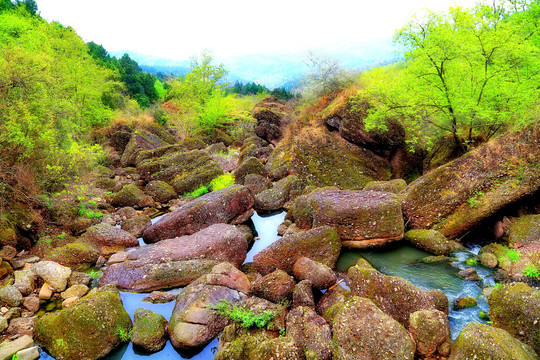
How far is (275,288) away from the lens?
24.0 ft

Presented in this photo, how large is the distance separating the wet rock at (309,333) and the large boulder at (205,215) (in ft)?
22.2

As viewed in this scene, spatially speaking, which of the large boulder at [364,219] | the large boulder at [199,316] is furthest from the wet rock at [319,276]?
the large boulder at [364,219]

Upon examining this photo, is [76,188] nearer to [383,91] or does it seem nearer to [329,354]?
[329,354]

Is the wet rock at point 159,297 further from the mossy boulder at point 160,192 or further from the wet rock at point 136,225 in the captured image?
the mossy boulder at point 160,192

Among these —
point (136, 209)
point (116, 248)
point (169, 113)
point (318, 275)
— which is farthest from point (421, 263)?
point (169, 113)

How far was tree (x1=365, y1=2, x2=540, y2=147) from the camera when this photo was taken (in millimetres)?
11547

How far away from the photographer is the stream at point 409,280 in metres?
6.60

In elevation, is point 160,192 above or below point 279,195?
above

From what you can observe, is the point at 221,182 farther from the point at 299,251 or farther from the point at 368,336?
the point at 368,336

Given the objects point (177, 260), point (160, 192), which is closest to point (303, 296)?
point (177, 260)

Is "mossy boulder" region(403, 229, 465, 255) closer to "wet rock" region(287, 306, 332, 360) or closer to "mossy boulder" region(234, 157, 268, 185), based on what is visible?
"wet rock" region(287, 306, 332, 360)

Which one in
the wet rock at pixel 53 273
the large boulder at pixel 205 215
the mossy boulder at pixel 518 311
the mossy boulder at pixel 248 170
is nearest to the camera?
the mossy boulder at pixel 518 311

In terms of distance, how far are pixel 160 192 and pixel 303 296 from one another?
1236 cm

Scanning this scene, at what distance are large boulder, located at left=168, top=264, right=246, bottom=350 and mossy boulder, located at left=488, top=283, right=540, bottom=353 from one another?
18.5 ft
